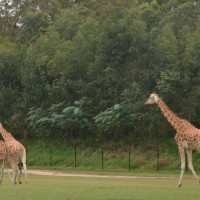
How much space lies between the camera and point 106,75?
5650 cm

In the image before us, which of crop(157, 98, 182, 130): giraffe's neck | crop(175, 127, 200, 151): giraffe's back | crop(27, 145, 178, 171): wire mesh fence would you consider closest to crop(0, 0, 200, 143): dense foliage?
crop(27, 145, 178, 171): wire mesh fence

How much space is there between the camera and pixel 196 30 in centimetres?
5369

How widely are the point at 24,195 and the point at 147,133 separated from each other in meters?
32.7

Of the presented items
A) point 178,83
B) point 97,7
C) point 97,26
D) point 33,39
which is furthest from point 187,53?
point 33,39

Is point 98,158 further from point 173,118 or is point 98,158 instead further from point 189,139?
point 189,139

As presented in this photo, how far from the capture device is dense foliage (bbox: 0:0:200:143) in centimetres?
5206

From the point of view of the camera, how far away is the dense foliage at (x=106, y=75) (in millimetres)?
52062

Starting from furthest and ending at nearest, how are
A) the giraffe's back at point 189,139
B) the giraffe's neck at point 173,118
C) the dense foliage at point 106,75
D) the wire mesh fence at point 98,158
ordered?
1. the dense foliage at point 106,75
2. the wire mesh fence at point 98,158
3. the giraffe's neck at point 173,118
4. the giraffe's back at point 189,139

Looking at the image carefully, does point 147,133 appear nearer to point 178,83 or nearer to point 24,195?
point 178,83

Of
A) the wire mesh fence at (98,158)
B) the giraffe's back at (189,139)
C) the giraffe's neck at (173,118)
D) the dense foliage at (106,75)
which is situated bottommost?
the wire mesh fence at (98,158)

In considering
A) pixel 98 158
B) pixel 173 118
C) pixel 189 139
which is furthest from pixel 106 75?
pixel 189 139

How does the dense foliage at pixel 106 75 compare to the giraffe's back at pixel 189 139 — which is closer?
the giraffe's back at pixel 189 139

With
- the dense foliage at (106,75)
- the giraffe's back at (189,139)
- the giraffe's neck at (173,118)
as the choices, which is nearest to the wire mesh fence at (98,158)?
the dense foliage at (106,75)

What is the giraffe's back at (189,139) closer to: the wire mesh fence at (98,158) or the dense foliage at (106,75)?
the wire mesh fence at (98,158)
